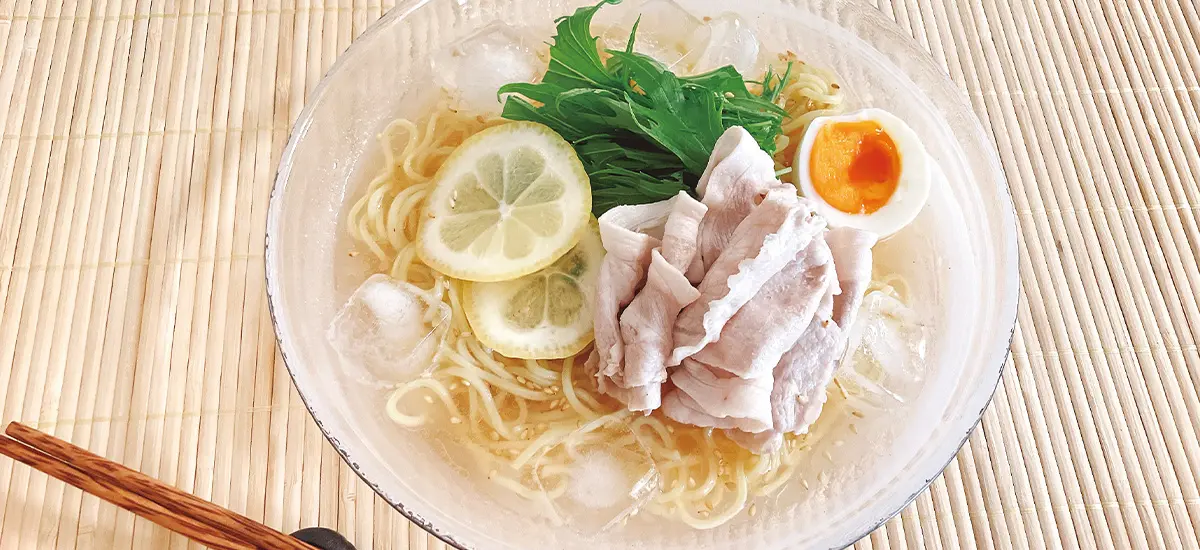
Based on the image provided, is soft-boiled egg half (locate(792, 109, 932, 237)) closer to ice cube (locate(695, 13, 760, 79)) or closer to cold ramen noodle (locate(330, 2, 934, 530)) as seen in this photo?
cold ramen noodle (locate(330, 2, 934, 530))

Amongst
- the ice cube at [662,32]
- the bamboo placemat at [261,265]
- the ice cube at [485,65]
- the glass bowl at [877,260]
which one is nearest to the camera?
the glass bowl at [877,260]

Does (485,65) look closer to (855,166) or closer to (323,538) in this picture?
(855,166)

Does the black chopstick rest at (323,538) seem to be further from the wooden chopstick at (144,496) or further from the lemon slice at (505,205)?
the lemon slice at (505,205)

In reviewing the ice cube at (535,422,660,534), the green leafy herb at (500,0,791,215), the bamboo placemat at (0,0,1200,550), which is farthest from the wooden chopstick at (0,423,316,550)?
the green leafy herb at (500,0,791,215)

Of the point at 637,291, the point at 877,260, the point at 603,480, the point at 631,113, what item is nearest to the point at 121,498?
the point at 603,480

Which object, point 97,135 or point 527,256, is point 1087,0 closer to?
point 527,256

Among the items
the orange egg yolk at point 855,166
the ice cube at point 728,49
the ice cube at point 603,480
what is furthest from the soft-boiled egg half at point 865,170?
the ice cube at point 603,480

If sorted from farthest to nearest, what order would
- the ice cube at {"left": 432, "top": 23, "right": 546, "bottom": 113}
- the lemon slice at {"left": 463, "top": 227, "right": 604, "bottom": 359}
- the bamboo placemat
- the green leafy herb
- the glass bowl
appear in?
the ice cube at {"left": 432, "top": 23, "right": 546, "bottom": 113} < the bamboo placemat < the green leafy herb < the lemon slice at {"left": 463, "top": 227, "right": 604, "bottom": 359} < the glass bowl

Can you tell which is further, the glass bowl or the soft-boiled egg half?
the soft-boiled egg half
